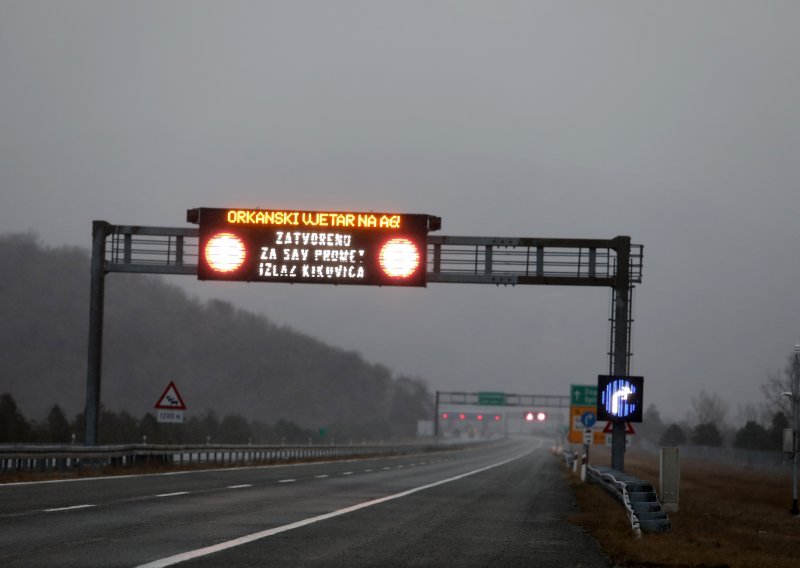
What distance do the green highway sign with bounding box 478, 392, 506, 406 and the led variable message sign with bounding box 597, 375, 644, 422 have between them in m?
127

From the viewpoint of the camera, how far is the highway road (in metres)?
12.7

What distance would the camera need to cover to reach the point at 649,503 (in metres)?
18.8

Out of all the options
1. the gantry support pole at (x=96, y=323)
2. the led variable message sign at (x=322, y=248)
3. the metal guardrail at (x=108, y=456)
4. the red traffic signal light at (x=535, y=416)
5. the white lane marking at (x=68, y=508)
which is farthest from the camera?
the red traffic signal light at (x=535, y=416)

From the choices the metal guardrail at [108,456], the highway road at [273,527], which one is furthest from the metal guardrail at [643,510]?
the metal guardrail at [108,456]

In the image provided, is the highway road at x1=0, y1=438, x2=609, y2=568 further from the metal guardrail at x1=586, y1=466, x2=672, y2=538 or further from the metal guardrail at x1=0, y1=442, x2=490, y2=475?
the metal guardrail at x1=0, y1=442, x2=490, y2=475

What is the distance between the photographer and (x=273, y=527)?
1658 cm

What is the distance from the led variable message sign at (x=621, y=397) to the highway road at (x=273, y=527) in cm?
528

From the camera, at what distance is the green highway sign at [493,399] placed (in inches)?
6275

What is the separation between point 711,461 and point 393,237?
83271mm

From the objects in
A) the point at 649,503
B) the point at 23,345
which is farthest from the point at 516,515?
the point at 23,345

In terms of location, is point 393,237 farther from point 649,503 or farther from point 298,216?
point 649,503

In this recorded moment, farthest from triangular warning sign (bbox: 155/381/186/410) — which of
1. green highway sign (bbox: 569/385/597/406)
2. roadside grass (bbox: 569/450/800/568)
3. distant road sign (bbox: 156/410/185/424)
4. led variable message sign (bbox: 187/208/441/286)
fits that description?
green highway sign (bbox: 569/385/597/406)

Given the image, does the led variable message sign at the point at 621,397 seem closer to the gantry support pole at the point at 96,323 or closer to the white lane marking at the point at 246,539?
the white lane marking at the point at 246,539

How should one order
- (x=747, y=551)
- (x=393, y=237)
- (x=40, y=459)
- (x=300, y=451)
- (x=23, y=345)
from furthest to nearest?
(x=23, y=345) → (x=300, y=451) → (x=393, y=237) → (x=40, y=459) → (x=747, y=551)
